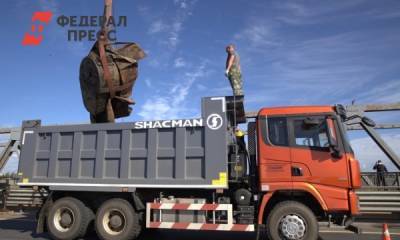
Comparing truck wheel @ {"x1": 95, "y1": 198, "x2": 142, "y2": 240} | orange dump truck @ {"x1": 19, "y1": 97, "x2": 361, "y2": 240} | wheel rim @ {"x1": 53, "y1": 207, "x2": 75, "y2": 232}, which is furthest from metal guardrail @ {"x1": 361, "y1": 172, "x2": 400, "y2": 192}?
wheel rim @ {"x1": 53, "y1": 207, "x2": 75, "y2": 232}

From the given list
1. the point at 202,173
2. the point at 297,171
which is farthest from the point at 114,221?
the point at 297,171

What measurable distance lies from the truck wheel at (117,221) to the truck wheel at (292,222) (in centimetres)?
286

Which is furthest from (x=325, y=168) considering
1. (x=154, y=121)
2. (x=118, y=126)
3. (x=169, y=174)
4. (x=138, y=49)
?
(x=138, y=49)

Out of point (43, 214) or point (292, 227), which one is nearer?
point (292, 227)

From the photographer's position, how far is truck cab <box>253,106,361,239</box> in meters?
7.05

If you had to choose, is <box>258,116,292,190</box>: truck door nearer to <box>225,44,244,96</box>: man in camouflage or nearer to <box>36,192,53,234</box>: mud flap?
<box>225,44,244,96</box>: man in camouflage

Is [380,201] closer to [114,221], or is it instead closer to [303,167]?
[303,167]

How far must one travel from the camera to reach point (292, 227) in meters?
6.99

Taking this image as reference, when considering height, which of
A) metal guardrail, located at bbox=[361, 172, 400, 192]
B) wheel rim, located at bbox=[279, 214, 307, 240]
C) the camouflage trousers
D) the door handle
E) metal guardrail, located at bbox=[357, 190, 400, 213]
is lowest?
wheel rim, located at bbox=[279, 214, 307, 240]

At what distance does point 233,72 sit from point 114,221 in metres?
4.34

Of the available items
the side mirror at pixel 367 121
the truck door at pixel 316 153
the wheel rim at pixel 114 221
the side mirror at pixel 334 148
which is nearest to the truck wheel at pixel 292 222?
the truck door at pixel 316 153

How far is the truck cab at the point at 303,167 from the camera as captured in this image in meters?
7.05

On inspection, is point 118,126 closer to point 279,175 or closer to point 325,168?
point 279,175

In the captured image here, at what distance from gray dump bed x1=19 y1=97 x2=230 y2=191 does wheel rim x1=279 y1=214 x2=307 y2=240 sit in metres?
1.37
